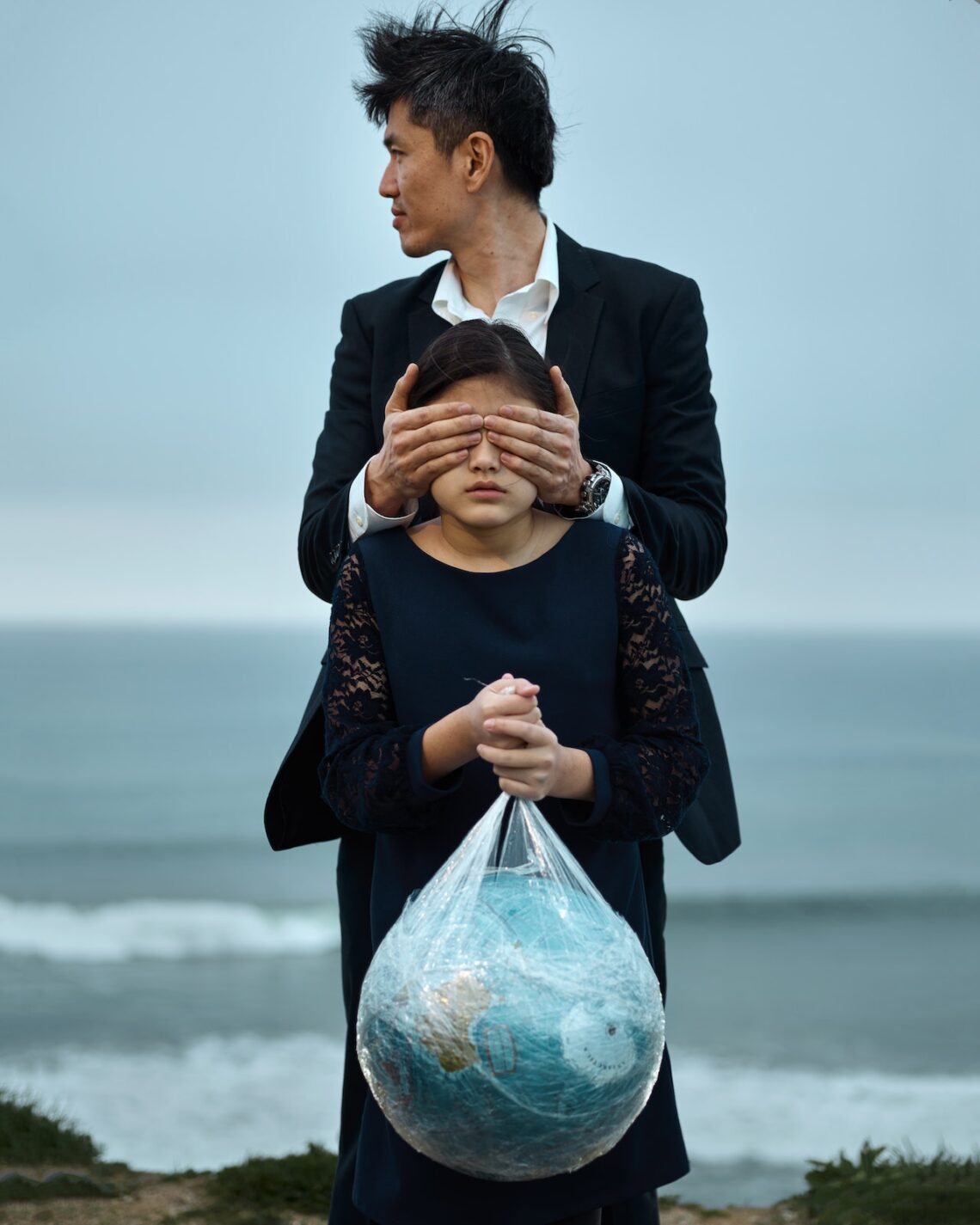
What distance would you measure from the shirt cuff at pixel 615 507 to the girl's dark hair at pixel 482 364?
0.42 ft

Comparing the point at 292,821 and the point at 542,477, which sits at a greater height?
the point at 542,477

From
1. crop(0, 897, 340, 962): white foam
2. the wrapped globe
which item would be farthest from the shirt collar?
crop(0, 897, 340, 962): white foam

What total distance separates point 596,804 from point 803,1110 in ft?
11.0

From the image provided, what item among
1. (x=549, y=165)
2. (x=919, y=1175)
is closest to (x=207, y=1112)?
(x=919, y=1175)

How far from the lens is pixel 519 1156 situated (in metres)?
1.42

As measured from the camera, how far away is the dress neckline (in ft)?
5.52

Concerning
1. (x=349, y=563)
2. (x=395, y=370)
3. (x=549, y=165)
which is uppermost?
(x=549, y=165)

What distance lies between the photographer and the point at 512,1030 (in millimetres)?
1370

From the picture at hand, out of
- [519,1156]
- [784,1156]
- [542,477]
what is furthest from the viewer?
[784,1156]

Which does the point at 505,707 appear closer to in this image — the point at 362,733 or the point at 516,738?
the point at 516,738

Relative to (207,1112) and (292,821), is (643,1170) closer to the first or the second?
(292,821)

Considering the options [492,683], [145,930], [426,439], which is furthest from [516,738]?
[145,930]

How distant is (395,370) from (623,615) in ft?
2.06

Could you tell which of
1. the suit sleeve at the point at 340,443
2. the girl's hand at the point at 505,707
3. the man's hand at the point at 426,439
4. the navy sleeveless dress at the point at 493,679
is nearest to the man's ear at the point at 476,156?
the suit sleeve at the point at 340,443
